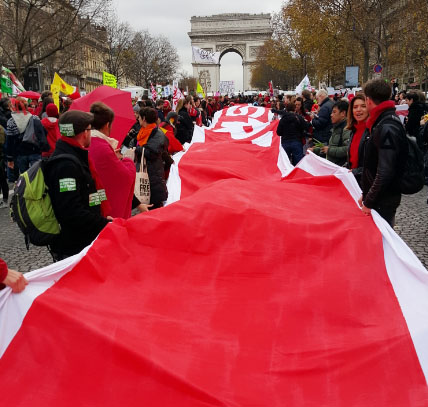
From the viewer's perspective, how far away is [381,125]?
4.01m

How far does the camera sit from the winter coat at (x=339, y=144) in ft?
22.6

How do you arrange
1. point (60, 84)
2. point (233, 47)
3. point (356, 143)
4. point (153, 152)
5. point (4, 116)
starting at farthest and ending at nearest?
point (233, 47)
point (60, 84)
point (4, 116)
point (153, 152)
point (356, 143)

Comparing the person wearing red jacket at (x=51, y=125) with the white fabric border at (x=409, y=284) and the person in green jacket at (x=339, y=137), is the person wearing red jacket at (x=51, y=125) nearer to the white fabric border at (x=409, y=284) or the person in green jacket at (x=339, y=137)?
the person in green jacket at (x=339, y=137)

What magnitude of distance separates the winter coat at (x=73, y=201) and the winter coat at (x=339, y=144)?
3.95 meters

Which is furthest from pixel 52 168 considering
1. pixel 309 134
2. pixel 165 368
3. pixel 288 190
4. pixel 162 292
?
pixel 309 134

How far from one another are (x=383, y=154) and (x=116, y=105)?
274cm

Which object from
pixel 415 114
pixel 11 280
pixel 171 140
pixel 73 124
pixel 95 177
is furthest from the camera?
pixel 415 114

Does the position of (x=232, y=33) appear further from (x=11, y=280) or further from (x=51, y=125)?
(x=11, y=280)

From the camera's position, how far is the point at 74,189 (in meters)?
3.52

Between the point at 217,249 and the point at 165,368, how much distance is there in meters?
1.25

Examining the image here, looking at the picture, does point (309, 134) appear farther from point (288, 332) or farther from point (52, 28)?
point (52, 28)

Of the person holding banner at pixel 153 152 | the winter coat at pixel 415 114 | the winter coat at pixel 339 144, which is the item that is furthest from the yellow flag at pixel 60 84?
the winter coat at pixel 339 144

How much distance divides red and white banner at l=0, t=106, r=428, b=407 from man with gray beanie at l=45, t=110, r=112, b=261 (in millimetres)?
206

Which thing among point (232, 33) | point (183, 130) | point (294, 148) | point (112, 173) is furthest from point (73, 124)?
point (232, 33)
